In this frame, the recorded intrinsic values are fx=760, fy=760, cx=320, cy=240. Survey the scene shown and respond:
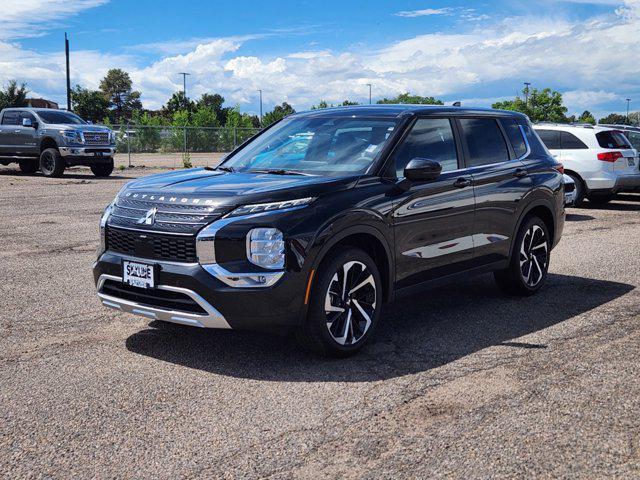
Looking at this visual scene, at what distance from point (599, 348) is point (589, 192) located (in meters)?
11.2

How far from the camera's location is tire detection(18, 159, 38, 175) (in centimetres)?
2422

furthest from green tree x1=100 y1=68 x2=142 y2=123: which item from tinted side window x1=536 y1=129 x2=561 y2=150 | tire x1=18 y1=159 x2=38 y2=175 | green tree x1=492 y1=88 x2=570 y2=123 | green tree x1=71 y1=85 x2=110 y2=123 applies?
tinted side window x1=536 y1=129 x2=561 y2=150

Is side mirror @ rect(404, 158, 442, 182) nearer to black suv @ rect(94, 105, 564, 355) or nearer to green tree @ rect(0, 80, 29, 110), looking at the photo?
black suv @ rect(94, 105, 564, 355)

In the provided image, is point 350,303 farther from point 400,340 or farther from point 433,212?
point 433,212

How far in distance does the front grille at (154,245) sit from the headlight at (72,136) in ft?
60.9

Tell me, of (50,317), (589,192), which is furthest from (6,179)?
(50,317)

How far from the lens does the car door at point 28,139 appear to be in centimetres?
2331

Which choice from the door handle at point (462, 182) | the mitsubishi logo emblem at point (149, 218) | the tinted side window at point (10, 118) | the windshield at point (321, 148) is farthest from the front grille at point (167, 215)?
the tinted side window at point (10, 118)

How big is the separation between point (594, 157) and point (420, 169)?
450 inches

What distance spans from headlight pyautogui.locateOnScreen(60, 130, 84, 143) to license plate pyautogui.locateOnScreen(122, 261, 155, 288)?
61.7ft

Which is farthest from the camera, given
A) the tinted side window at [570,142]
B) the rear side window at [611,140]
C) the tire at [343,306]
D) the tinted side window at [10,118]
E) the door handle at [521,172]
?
the tinted side window at [10,118]

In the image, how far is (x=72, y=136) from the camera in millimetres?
22734

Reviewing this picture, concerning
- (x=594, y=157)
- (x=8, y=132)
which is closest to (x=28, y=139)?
(x=8, y=132)

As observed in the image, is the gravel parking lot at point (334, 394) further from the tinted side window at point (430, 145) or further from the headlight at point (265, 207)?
the tinted side window at point (430, 145)
